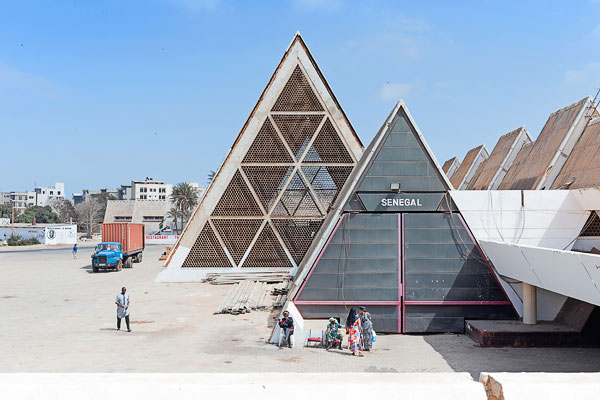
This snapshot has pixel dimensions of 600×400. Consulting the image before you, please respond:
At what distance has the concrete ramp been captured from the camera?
12.0 m

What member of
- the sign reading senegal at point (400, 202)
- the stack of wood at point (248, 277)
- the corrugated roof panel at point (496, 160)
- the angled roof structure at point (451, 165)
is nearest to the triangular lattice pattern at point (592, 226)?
the sign reading senegal at point (400, 202)

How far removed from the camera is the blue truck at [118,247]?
1561 inches

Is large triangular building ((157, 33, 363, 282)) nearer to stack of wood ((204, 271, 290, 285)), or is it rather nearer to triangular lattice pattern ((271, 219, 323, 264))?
triangular lattice pattern ((271, 219, 323, 264))

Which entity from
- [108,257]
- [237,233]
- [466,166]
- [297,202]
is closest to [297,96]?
[297,202]

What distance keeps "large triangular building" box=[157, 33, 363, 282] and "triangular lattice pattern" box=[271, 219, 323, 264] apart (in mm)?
70

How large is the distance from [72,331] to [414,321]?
12.9 m

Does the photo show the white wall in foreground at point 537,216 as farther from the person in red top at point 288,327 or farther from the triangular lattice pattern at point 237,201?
the triangular lattice pattern at point 237,201

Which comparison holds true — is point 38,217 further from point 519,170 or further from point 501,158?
point 519,170

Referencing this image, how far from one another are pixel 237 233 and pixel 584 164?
2151 cm

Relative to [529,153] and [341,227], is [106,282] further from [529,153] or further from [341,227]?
[529,153]

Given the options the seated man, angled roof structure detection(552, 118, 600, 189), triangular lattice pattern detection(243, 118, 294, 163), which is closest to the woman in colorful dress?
the seated man
